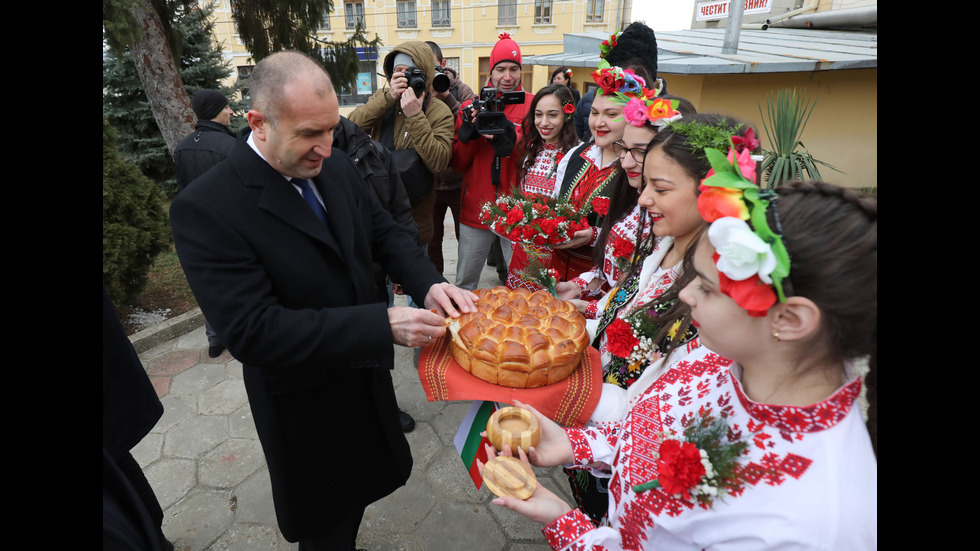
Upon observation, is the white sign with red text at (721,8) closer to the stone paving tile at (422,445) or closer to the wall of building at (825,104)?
the wall of building at (825,104)

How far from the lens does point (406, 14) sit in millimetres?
29641

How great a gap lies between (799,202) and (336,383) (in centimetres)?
172

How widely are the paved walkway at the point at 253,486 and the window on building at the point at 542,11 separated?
2956 cm

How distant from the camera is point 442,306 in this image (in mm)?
2102

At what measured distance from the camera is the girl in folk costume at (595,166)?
3.02 m

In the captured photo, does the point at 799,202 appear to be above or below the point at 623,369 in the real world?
above

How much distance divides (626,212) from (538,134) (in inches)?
61.9

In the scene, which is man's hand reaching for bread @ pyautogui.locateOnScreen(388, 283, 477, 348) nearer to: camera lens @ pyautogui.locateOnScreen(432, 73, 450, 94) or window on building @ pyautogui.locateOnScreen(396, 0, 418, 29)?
camera lens @ pyautogui.locateOnScreen(432, 73, 450, 94)

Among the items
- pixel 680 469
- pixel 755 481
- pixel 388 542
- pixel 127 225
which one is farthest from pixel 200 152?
pixel 755 481

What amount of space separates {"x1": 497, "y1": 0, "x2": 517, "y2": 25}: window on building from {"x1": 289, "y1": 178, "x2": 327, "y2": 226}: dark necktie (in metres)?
30.9

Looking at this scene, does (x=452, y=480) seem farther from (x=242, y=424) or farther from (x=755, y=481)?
(x=755, y=481)

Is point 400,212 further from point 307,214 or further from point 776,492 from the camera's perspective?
point 776,492

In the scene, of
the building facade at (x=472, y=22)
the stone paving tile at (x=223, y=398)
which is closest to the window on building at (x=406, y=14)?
the building facade at (x=472, y=22)
